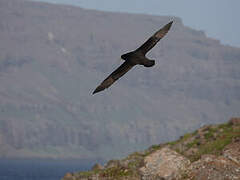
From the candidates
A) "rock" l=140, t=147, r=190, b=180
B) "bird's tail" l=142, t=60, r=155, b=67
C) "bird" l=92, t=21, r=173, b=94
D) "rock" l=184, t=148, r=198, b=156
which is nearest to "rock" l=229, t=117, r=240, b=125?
"rock" l=184, t=148, r=198, b=156

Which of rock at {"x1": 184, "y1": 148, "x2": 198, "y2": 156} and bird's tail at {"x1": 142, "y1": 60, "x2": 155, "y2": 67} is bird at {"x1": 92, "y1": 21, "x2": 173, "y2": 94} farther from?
rock at {"x1": 184, "y1": 148, "x2": 198, "y2": 156}

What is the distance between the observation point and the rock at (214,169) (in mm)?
26297

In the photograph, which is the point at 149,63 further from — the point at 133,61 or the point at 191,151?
the point at 191,151

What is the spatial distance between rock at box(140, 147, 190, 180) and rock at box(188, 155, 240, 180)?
0.93 meters

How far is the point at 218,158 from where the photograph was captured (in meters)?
27.8

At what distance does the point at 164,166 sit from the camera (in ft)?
98.0

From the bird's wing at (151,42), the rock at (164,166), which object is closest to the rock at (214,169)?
the rock at (164,166)

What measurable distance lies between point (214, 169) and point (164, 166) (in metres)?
3.64

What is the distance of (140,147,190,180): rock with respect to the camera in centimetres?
2902

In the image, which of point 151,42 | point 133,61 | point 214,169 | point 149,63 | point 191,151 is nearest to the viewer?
point 149,63

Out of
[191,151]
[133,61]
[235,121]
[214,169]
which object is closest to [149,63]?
[133,61]

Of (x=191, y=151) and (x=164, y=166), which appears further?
(x=191, y=151)

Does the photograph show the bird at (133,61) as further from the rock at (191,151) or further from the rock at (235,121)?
the rock at (235,121)

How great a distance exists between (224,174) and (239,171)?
0.71 meters
